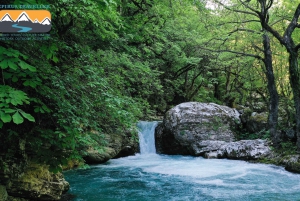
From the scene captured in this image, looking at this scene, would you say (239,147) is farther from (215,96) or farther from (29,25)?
(215,96)

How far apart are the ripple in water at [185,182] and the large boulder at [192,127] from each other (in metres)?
2.38

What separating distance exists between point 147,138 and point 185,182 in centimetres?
666

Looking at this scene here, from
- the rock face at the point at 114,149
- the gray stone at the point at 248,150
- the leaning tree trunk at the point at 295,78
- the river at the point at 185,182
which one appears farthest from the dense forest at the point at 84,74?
the rock face at the point at 114,149

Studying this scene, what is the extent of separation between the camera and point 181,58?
16016 millimetres

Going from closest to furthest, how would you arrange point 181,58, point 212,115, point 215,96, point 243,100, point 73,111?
point 73,111, point 212,115, point 181,58, point 243,100, point 215,96

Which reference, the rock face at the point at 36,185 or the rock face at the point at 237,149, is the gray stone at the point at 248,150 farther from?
the rock face at the point at 36,185

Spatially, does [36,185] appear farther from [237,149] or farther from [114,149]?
[237,149]

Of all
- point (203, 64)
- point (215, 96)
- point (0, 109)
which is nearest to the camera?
point (0, 109)

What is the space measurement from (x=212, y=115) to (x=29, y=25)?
36.7 feet

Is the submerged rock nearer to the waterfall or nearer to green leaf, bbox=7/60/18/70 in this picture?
the waterfall

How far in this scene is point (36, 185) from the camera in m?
4.71

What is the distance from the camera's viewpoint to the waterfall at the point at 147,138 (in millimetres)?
13391

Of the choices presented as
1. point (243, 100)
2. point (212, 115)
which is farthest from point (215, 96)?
point (212, 115)

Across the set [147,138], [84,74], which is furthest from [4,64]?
[147,138]
